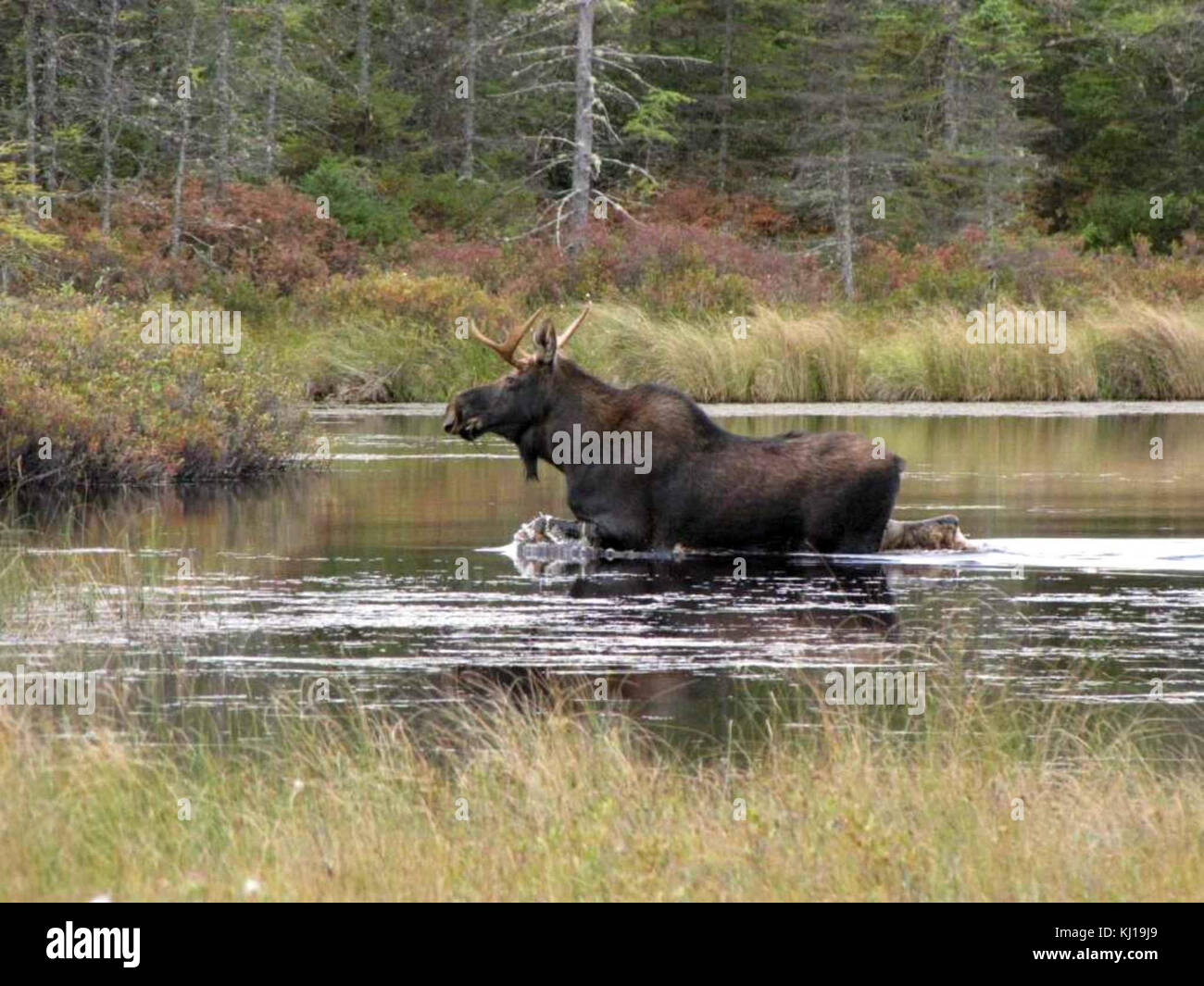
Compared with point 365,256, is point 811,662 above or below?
below

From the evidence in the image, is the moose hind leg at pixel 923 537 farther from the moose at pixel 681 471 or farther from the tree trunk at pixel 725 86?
the tree trunk at pixel 725 86

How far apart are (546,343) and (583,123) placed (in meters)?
34.4

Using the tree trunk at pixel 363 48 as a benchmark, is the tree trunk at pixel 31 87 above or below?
below

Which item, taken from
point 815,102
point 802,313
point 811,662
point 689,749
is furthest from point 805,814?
point 815,102

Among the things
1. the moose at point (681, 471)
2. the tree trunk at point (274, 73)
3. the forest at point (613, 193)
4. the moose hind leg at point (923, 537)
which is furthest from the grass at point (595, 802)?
the tree trunk at point (274, 73)

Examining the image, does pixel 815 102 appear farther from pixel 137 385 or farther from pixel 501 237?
pixel 137 385

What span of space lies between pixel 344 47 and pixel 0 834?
60507 mm

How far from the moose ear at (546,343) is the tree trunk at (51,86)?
32155 mm

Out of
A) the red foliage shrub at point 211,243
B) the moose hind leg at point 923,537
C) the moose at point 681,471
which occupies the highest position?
the red foliage shrub at point 211,243

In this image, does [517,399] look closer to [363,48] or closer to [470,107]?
[470,107]

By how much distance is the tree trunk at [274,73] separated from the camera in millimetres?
55438

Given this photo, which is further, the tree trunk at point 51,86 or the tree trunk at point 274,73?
the tree trunk at point 274,73
